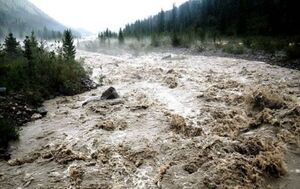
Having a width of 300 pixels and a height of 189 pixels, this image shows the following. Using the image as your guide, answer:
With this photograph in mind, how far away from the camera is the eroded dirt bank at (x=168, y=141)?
25.2ft

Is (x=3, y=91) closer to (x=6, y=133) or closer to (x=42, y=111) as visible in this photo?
(x=42, y=111)

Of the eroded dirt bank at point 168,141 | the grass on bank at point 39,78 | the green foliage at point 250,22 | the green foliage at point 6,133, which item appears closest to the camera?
the eroded dirt bank at point 168,141

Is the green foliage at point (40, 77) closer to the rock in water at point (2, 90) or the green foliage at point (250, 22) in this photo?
the rock in water at point (2, 90)

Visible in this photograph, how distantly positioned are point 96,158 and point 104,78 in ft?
39.5

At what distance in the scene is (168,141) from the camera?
32.2 ft

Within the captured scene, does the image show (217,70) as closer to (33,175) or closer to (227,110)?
(227,110)

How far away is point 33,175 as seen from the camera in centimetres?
803

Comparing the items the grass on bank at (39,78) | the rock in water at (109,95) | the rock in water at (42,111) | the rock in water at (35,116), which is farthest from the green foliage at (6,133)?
the rock in water at (109,95)

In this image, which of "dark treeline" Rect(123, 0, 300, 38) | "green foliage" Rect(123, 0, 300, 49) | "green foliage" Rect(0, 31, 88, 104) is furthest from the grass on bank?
"dark treeline" Rect(123, 0, 300, 38)

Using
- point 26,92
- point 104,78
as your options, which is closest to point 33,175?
point 26,92

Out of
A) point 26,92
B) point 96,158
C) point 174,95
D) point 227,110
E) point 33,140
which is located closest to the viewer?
point 96,158

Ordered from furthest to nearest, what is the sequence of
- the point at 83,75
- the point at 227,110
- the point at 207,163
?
the point at 83,75, the point at 227,110, the point at 207,163

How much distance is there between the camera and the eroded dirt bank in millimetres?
7684

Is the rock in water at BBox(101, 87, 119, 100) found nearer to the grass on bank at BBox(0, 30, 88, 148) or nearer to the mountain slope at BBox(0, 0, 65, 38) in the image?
the grass on bank at BBox(0, 30, 88, 148)
